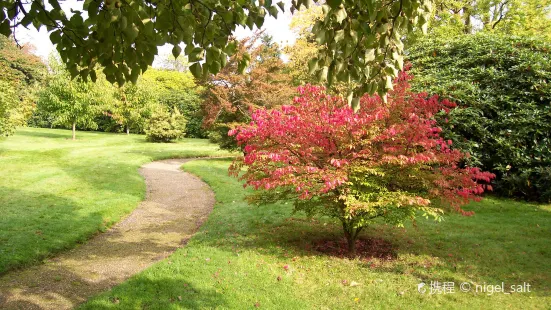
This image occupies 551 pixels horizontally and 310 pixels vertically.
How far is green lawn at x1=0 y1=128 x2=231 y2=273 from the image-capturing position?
7324 millimetres

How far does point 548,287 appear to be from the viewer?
547 centimetres

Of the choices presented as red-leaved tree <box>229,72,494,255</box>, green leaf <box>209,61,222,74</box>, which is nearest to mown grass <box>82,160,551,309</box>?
red-leaved tree <box>229,72,494,255</box>

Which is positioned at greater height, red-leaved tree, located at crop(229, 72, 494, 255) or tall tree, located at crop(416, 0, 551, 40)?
tall tree, located at crop(416, 0, 551, 40)

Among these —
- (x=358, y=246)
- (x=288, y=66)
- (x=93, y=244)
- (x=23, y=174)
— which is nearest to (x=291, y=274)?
(x=358, y=246)

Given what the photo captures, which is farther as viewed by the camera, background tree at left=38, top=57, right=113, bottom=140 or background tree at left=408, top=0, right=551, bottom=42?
Answer: background tree at left=38, top=57, right=113, bottom=140

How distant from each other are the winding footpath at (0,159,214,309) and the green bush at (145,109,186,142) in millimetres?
19694

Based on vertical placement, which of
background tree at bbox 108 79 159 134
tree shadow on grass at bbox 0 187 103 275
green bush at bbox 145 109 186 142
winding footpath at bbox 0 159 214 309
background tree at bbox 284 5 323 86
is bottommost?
winding footpath at bbox 0 159 214 309

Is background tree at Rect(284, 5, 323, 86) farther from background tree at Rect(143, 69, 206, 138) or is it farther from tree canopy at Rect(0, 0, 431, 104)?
tree canopy at Rect(0, 0, 431, 104)

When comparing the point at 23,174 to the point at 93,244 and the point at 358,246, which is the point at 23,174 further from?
the point at 358,246

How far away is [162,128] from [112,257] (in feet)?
85.1

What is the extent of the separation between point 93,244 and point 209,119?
1307 centimetres

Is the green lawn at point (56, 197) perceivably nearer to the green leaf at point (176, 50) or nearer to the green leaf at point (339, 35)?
the green leaf at point (176, 50)

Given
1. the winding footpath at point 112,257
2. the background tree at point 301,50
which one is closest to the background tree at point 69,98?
the background tree at point 301,50

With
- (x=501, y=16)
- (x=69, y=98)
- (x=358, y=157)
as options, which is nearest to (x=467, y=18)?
(x=501, y=16)
